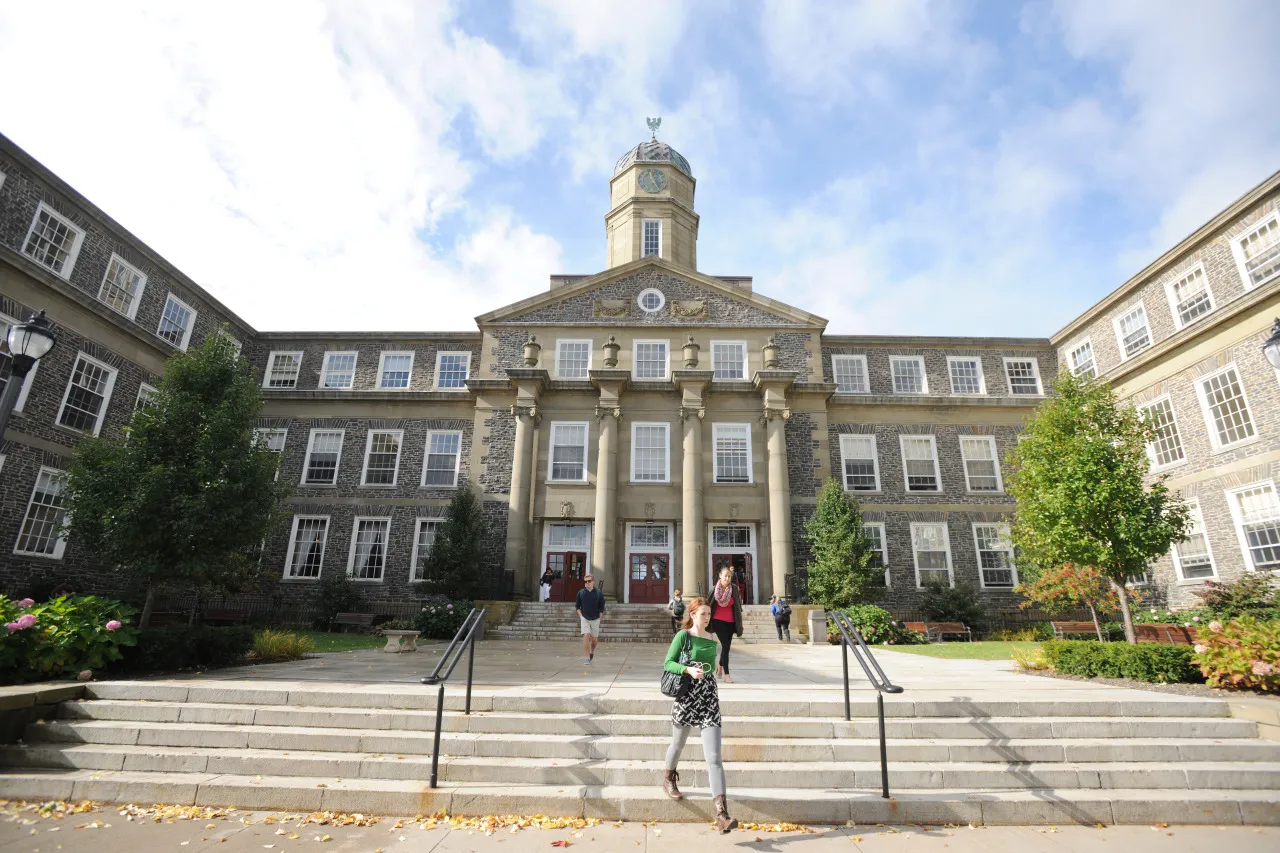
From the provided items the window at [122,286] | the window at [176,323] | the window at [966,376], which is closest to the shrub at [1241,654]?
the window at [966,376]

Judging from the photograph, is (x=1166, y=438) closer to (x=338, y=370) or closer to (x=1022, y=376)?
(x=1022, y=376)

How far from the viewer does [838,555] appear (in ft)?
76.7

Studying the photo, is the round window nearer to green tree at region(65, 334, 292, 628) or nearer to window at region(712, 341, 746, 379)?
window at region(712, 341, 746, 379)

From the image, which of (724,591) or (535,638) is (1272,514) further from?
(535,638)

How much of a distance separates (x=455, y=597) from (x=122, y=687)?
571 inches

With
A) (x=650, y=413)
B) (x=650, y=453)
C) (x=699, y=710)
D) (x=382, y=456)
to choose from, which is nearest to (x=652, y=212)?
(x=650, y=413)

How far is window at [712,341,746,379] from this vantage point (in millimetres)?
28219

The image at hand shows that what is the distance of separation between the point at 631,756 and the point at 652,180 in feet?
107

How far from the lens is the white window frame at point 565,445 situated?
26375mm

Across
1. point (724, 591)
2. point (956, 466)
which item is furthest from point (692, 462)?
point (724, 591)

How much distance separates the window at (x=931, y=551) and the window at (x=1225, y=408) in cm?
945

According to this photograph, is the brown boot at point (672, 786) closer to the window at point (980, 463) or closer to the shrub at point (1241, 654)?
the shrub at point (1241, 654)

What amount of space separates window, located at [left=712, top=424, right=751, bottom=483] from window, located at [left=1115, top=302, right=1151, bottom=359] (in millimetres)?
15114

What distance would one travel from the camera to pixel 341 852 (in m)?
5.86
